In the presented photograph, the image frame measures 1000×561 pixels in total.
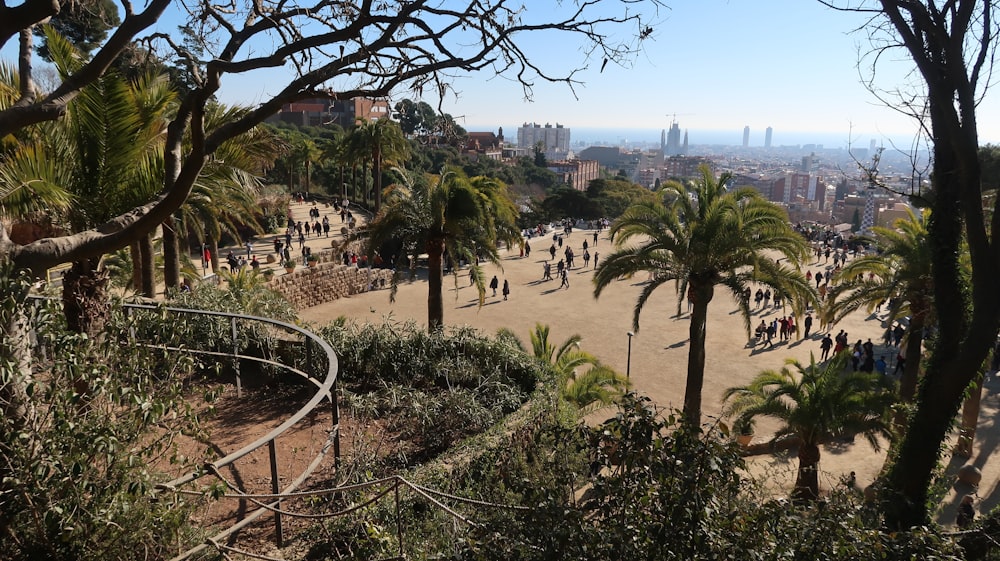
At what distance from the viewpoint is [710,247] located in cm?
1120

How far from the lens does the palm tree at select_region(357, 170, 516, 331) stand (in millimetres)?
12844

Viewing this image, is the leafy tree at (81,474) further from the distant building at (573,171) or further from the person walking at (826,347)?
the distant building at (573,171)

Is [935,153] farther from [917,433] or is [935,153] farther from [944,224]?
[917,433]

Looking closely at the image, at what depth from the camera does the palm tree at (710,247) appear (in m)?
11.2

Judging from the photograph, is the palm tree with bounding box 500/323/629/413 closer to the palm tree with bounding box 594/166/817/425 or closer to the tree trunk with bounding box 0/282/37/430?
the palm tree with bounding box 594/166/817/425

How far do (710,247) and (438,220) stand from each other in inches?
209

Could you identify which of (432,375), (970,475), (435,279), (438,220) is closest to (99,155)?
(432,375)

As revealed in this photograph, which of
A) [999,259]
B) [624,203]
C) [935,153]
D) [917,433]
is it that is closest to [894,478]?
[917,433]

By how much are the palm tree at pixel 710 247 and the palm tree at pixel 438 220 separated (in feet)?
9.30

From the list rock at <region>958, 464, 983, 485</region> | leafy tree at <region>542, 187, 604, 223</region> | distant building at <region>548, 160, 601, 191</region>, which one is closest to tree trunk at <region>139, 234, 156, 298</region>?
rock at <region>958, 464, 983, 485</region>

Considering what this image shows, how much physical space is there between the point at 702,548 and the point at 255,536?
3.31 meters

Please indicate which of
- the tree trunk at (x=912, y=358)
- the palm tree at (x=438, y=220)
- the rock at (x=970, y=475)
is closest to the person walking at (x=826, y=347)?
the tree trunk at (x=912, y=358)

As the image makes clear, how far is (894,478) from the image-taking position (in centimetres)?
584

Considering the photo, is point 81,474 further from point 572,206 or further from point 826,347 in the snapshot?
point 572,206
